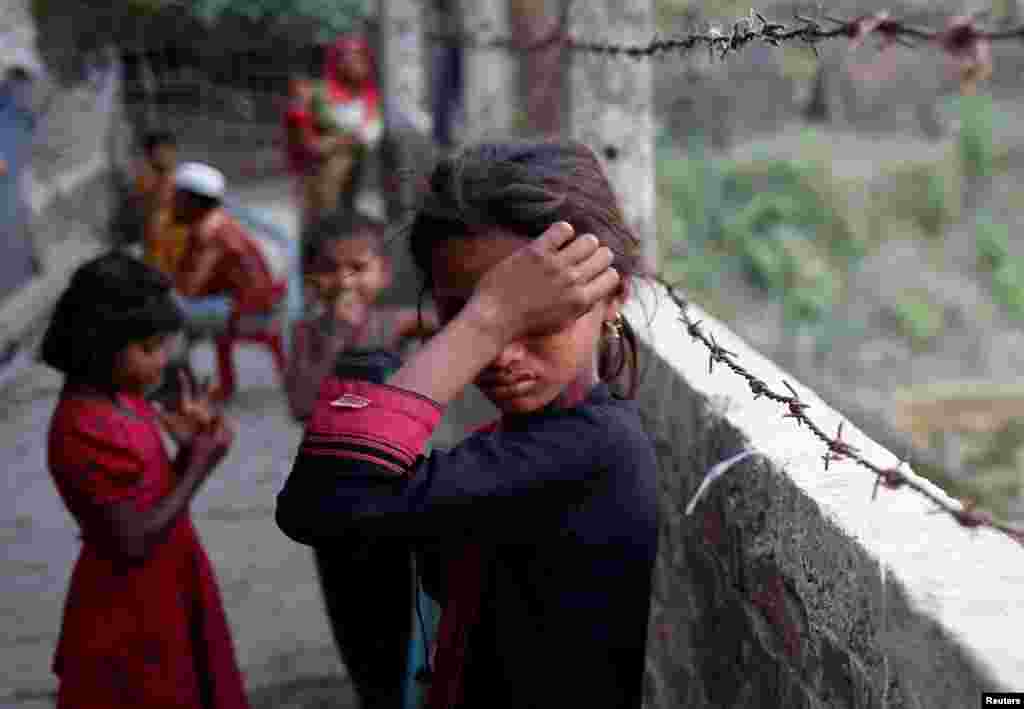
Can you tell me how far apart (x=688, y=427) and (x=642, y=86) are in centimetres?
143

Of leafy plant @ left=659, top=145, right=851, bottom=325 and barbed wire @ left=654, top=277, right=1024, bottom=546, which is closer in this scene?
barbed wire @ left=654, top=277, right=1024, bottom=546

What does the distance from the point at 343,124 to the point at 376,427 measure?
7158mm

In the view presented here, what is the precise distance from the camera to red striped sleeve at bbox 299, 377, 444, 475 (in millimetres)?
1433

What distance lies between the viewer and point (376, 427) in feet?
4.73

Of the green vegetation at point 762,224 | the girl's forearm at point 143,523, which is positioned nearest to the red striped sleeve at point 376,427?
the girl's forearm at point 143,523

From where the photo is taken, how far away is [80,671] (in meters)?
2.42

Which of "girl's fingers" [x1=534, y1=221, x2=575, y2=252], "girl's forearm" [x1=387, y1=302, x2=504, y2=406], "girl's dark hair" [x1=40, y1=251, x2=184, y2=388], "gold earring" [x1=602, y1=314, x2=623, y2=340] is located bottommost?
"girl's dark hair" [x1=40, y1=251, x2=184, y2=388]

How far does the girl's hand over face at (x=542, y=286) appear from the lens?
4.76 ft

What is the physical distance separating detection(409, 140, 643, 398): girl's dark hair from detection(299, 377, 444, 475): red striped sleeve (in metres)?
0.23

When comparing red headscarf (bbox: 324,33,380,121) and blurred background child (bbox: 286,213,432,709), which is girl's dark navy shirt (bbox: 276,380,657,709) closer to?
blurred background child (bbox: 286,213,432,709)

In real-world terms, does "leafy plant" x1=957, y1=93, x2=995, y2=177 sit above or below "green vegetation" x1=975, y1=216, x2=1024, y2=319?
above

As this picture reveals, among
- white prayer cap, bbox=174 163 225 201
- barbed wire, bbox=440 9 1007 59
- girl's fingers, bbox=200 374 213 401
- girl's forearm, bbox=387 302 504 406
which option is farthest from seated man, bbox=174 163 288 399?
girl's forearm, bbox=387 302 504 406

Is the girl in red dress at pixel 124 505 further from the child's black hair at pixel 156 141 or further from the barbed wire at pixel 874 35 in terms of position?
the child's black hair at pixel 156 141

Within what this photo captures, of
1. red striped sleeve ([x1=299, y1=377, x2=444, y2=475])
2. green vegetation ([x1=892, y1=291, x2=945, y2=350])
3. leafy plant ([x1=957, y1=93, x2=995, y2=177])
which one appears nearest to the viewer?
red striped sleeve ([x1=299, y1=377, x2=444, y2=475])
